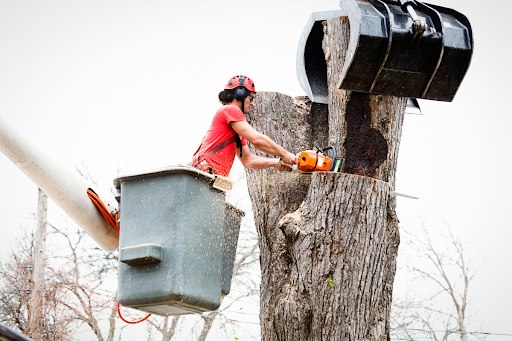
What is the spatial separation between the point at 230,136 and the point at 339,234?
3.64 ft

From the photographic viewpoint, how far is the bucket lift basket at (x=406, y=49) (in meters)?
3.28

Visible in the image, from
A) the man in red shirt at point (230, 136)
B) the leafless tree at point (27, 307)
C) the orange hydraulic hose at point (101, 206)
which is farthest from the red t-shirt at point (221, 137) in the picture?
the leafless tree at point (27, 307)

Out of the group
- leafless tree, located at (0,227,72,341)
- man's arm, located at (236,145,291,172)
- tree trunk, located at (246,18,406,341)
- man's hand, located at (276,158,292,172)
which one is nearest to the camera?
tree trunk, located at (246,18,406,341)

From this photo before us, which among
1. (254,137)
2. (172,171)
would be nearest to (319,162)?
(254,137)

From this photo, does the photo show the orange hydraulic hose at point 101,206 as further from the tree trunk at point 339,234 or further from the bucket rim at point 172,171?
the tree trunk at point 339,234

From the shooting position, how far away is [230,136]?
3.67m

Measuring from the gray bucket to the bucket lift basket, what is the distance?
4.53 ft

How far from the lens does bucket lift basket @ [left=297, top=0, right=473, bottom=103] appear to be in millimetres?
3281

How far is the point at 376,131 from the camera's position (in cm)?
369

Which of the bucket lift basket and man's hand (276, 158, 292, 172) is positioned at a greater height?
the bucket lift basket

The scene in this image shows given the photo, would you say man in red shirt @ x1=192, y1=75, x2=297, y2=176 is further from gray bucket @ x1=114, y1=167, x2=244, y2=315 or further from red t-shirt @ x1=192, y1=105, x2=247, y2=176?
gray bucket @ x1=114, y1=167, x2=244, y2=315

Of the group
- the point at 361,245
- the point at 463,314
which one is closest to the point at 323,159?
the point at 361,245

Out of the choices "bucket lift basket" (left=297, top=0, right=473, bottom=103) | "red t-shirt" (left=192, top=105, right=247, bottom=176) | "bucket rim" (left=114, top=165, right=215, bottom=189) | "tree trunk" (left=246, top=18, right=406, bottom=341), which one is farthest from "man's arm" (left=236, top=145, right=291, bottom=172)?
"bucket rim" (left=114, top=165, right=215, bottom=189)

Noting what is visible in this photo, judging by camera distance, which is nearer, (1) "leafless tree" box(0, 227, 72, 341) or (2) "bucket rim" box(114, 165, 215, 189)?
(2) "bucket rim" box(114, 165, 215, 189)
